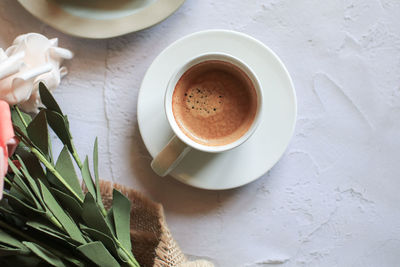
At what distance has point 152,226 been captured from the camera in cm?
68

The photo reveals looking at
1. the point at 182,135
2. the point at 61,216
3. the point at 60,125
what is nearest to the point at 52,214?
the point at 61,216

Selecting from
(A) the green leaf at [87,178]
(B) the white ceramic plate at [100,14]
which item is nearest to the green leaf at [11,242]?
(A) the green leaf at [87,178]

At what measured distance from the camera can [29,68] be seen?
0.69 meters

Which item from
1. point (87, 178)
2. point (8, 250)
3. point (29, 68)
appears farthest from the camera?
point (29, 68)

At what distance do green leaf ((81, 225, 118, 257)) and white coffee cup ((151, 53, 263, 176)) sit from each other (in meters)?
0.15

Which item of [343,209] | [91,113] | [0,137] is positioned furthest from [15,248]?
[343,209]

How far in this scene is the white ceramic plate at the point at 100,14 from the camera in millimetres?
722

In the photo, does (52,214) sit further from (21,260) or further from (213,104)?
(213,104)

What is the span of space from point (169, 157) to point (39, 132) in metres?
0.20

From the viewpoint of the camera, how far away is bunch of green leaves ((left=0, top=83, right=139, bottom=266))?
1.62ft

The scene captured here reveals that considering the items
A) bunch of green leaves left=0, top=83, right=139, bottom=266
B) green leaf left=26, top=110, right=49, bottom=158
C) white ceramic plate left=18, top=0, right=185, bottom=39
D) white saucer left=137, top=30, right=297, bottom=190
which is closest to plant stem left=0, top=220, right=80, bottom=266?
bunch of green leaves left=0, top=83, right=139, bottom=266

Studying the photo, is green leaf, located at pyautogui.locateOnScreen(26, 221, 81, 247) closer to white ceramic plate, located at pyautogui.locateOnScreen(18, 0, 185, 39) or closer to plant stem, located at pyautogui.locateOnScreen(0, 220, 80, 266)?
plant stem, located at pyautogui.locateOnScreen(0, 220, 80, 266)

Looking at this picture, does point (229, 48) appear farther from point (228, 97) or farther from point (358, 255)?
point (358, 255)

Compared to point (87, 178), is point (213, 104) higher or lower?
higher
